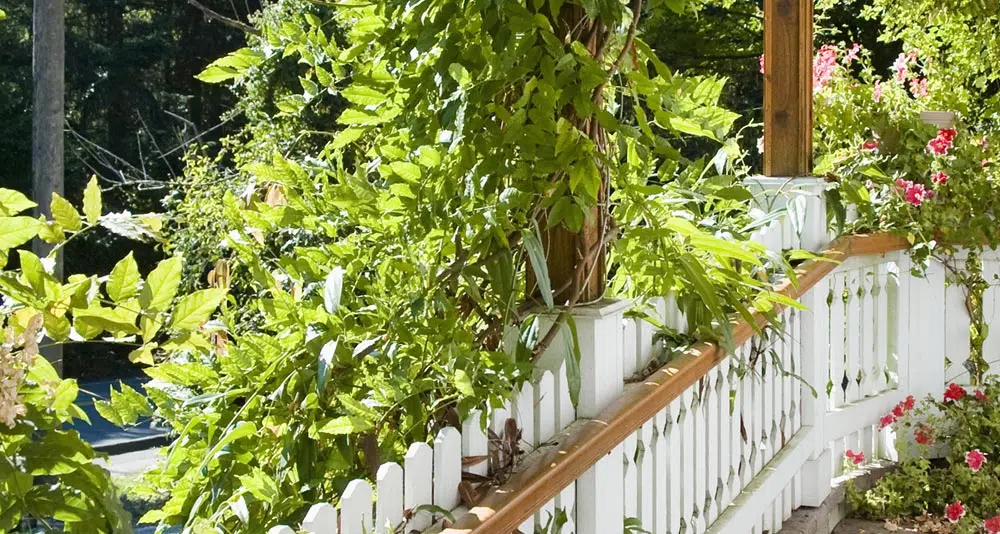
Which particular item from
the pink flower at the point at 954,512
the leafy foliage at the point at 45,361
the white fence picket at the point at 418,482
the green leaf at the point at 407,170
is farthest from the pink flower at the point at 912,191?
the leafy foliage at the point at 45,361

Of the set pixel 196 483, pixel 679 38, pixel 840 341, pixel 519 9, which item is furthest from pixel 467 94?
pixel 679 38

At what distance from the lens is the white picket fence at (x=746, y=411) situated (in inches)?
63.5

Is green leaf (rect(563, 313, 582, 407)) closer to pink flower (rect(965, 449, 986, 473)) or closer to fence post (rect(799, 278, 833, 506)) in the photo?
fence post (rect(799, 278, 833, 506))

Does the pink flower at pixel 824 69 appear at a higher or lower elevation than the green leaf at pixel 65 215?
higher

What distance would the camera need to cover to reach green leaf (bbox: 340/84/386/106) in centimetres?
174

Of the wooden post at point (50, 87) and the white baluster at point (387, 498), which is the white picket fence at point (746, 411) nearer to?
the white baluster at point (387, 498)

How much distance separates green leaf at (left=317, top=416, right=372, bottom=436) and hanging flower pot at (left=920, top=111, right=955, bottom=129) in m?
3.93

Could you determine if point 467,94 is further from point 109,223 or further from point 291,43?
point 109,223

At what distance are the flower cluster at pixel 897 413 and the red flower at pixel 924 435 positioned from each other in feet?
0.28

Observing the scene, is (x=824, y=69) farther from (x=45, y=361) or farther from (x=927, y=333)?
(x=45, y=361)

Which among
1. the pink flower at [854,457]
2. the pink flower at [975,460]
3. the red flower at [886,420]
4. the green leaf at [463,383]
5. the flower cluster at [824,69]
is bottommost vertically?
the pink flower at [975,460]

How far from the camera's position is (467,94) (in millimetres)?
1601

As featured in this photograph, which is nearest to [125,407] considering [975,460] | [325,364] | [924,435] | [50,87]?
[325,364]

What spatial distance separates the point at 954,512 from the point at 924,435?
609mm
